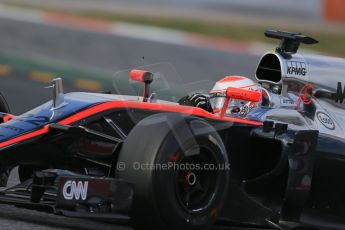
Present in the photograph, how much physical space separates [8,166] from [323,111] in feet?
7.71

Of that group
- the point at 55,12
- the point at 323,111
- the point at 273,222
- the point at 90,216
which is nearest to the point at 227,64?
the point at 55,12

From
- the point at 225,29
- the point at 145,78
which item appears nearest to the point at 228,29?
→ the point at 225,29

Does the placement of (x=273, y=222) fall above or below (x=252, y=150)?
below

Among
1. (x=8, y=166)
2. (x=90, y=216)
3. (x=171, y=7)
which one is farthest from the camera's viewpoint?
Result: (x=171, y=7)

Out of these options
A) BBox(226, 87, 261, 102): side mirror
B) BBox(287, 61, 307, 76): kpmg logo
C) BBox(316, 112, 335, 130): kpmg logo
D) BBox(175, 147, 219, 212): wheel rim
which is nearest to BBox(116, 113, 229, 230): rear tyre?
BBox(175, 147, 219, 212): wheel rim

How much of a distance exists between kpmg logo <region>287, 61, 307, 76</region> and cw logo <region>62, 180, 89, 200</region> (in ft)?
7.38

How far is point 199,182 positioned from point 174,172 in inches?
11.5

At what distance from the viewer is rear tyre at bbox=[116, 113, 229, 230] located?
4812mm

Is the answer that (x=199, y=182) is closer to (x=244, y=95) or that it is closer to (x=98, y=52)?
(x=244, y=95)

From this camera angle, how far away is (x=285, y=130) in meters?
5.60

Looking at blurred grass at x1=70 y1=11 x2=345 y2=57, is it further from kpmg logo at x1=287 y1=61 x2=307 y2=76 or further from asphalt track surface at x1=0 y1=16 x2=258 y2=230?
kpmg logo at x1=287 y1=61 x2=307 y2=76

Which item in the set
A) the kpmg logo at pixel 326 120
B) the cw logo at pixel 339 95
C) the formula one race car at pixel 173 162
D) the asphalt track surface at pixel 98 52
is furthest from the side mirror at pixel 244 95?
the asphalt track surface at pixel 98 52

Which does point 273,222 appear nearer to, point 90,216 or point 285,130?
point 285,130

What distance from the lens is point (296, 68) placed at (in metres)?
6.50
